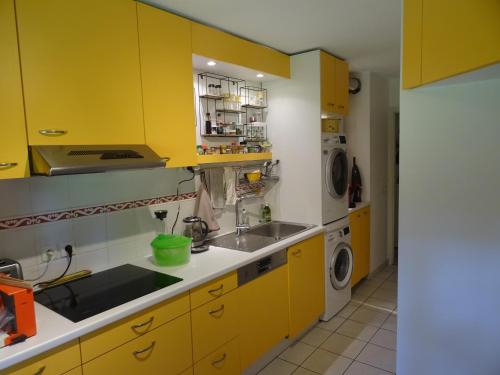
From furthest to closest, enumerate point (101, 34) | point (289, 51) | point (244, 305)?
1. point (289, 51)
2. point (244, 305)
3. point (101, 34)

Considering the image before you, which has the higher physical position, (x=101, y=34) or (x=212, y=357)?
(x=101, y=34)

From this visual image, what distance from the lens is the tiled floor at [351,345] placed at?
7.84 feet

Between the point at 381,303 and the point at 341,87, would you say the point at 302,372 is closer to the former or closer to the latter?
the point at 381,303

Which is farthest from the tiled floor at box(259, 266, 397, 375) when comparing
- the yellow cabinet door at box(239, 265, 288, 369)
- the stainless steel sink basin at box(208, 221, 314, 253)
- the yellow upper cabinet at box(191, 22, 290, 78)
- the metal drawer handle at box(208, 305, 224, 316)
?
the yellow upper cabinet at box(191, 22, 290, 78)

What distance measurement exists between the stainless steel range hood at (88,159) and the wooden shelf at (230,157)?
52 centimetres

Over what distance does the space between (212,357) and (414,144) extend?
152 cm

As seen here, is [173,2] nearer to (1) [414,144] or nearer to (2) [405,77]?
(2) [405,77]

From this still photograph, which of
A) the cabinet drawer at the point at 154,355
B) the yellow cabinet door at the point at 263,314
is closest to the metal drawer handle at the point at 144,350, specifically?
the cabinet drawer at the point at 154,355

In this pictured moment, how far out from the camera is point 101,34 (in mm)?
1637

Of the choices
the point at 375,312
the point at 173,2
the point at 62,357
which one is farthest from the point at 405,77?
the point at 375,312

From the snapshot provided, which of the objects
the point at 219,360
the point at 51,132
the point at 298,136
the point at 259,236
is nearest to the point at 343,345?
the point at 259,236

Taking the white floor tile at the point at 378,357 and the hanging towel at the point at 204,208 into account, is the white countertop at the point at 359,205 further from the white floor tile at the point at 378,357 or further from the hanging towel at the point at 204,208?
the hanging towel at the point at 204,208

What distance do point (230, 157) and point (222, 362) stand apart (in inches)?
53.5

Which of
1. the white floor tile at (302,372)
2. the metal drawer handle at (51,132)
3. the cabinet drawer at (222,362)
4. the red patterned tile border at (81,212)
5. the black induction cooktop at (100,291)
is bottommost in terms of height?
the white floor tile at (302,372)
